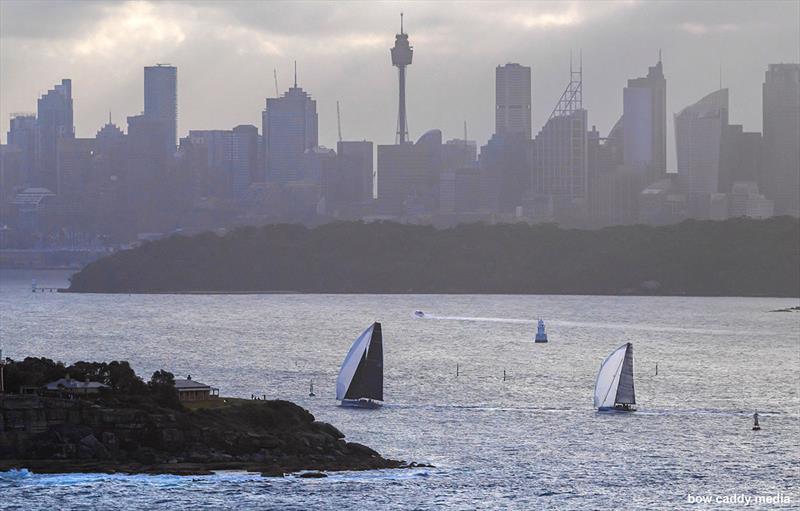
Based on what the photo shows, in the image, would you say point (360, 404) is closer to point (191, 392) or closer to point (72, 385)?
point (191, 392)

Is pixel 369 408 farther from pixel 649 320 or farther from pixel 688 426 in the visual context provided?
pixel 649 320

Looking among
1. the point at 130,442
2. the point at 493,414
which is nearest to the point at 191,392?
the point at 130,442

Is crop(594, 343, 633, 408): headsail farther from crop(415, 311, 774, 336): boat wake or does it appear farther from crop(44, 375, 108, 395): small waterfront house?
crop(415, 311, 774, 336): boat wake

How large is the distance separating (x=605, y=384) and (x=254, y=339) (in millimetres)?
63134

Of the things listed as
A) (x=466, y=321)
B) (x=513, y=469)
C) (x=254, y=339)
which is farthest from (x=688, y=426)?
(x=466, y=321)

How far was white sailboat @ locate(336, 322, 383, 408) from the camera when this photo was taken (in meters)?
94.1

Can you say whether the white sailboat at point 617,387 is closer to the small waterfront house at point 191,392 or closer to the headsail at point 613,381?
the headsail at point 613,381

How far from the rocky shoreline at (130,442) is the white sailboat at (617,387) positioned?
27715 mm

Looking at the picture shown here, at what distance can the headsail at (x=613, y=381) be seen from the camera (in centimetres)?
9512

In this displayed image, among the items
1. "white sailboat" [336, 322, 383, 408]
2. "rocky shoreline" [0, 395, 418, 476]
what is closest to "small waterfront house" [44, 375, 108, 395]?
"rocky shoreline" [0, 395, 418, 476]

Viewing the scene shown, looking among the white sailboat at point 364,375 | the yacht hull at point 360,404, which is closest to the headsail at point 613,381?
the white sailboat at point 364,375

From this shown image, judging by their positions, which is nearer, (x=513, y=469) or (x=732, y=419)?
(x=513, y=469)

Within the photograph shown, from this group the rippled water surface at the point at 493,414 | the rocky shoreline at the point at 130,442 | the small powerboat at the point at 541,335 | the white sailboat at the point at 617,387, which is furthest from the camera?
the small powerboat at the point at 541,335

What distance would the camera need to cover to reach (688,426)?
8950cm
